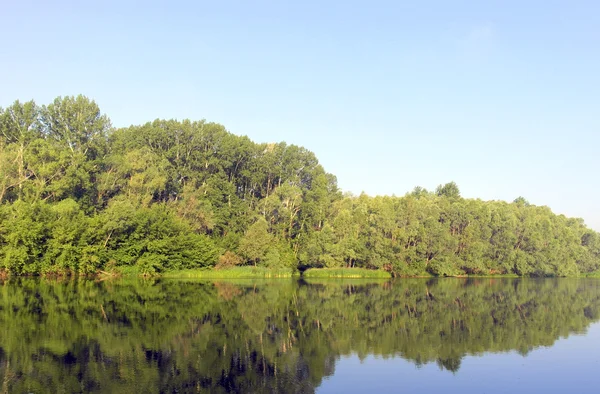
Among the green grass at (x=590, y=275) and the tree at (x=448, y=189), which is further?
the tree at (x=448, y=189)

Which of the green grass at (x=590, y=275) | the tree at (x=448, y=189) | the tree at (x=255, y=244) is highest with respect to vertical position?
the tree at (x=448, y=189)

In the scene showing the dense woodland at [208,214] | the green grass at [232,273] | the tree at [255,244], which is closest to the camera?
the dense woodland at [208,214]

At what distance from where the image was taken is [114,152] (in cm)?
6881

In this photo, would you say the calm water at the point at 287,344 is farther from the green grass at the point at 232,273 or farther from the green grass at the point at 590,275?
the green grass at the point at 590,275

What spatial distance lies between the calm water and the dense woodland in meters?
16.3

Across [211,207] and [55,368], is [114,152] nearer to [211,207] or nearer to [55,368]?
[211,207]

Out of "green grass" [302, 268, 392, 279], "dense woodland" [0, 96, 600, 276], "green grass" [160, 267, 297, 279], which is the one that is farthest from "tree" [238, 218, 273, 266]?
"green grass" [302, 268, 392, 279]

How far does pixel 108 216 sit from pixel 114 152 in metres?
14.9

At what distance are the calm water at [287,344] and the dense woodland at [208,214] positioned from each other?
642 inches

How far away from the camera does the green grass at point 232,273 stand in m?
60.7

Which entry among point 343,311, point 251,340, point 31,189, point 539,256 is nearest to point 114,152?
point 31,189

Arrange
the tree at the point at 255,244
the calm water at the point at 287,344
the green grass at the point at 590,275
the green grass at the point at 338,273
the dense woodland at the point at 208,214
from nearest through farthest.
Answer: the calm water at the point at 287,344 → the dense woodland at the point at 208,214 → the tree at the point at 255,244 → the green grass at the point at 338,273 → the green grass at the point at 590,275

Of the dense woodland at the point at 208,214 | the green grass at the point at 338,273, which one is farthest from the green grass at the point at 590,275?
the green grass at the point at 338,273

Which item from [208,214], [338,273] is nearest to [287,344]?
[338,273]
